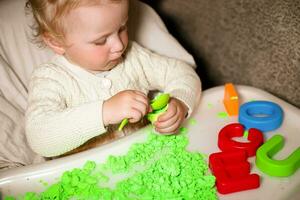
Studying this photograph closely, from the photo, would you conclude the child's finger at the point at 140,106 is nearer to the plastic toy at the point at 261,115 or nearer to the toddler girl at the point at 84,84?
the toddler girl at the point at 84,84

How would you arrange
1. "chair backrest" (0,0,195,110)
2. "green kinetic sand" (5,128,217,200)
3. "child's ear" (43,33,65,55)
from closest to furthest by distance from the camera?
1. "green kinetic sand" (5,128,217,200)
2. "child's ear" (43,33,65,55)
3. "chair backrest" (0,0,195,110)

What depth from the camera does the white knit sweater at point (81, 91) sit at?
2.21 feet

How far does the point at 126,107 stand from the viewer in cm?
65

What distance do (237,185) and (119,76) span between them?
1.07 ft

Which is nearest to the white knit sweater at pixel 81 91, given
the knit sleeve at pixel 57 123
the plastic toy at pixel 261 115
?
the knit sleeve at pixel 57 123

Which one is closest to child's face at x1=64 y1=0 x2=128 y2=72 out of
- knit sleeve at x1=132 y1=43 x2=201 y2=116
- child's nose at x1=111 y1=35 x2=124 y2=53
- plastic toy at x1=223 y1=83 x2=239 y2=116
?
child's nose at x1=111 y1=35 x2=124 y2=53

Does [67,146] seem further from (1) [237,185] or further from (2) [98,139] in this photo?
(1) [237,185]

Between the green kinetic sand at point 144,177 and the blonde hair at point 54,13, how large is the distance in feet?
0.79

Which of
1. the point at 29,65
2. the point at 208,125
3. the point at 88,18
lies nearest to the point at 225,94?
the point at 208,125

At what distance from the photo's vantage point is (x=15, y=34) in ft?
2.87

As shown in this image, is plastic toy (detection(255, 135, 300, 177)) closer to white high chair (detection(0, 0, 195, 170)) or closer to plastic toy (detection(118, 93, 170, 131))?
plastic toy (detection(118, 93, 170, 131))

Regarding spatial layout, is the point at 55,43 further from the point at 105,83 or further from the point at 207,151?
the point at 207,151

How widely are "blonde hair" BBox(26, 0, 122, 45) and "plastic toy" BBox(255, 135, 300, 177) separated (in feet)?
1.23

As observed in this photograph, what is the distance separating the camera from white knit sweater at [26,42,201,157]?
0.67 m
